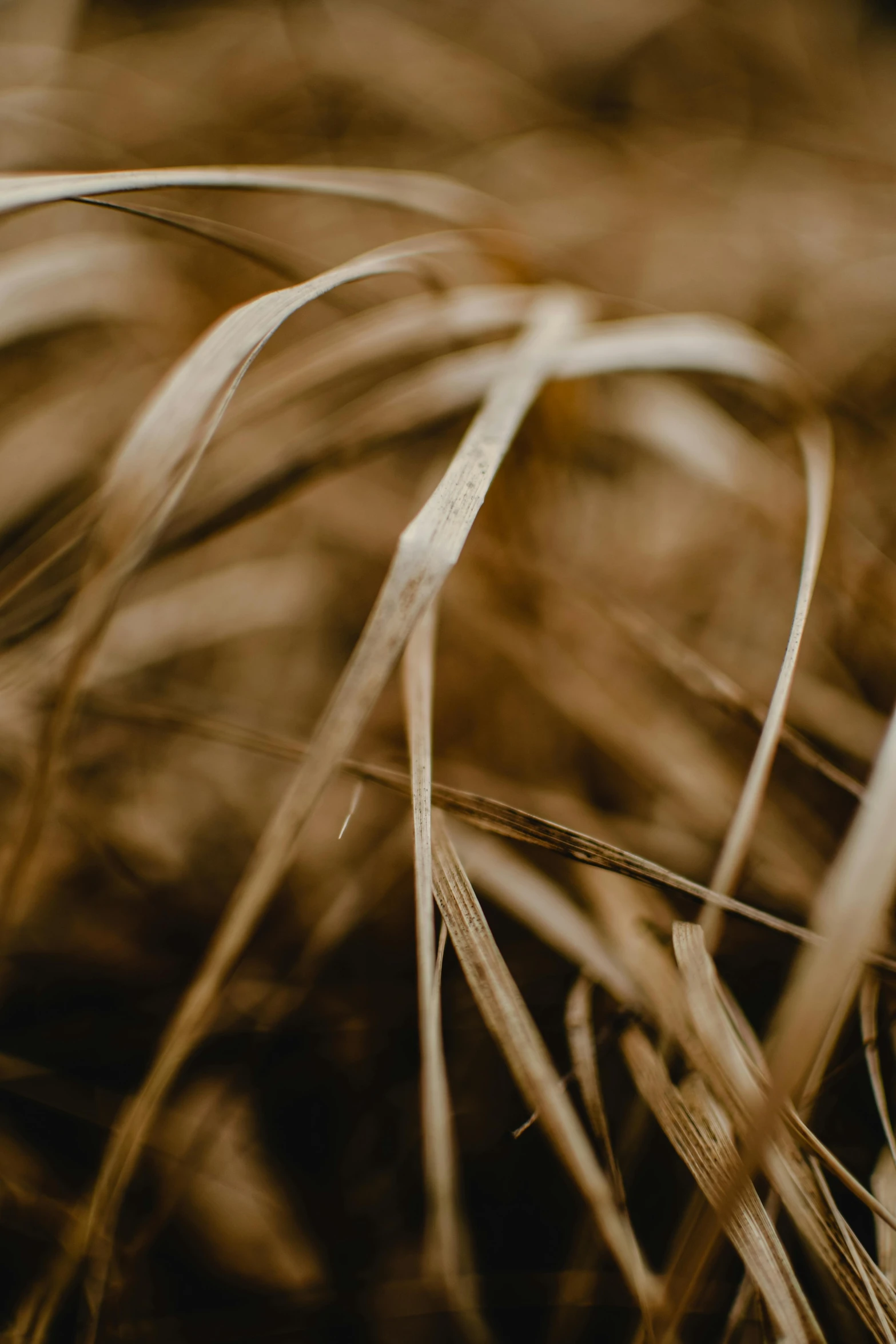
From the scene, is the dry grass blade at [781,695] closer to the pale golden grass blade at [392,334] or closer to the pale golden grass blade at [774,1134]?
the pale golden grass blade at [774,1134]

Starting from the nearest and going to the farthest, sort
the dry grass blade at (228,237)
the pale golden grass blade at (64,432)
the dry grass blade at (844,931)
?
1. the dry grass blade at (844,931)
2. the dry grass blade at (228,237)
3. the pale golden grass blade at (64,432)

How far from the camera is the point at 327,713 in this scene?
0.21 metres

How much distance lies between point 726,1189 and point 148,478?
29 centimetres

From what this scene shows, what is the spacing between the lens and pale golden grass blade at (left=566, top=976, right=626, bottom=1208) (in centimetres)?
23

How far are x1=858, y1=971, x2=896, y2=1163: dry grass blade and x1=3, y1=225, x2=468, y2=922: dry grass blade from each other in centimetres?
32

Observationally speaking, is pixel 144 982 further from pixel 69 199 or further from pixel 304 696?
pixel 69 199

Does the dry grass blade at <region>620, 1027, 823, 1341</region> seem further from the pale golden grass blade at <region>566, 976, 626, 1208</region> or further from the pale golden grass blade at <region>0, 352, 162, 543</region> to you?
the pale golden grass blade at <region>0, 352, 162, 543</region>

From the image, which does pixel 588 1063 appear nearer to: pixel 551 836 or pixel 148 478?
pixel 551 836

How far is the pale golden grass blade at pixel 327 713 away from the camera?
185 millimetres

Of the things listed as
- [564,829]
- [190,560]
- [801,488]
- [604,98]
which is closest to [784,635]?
[801,488]

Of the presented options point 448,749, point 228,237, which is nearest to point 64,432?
point 228,237

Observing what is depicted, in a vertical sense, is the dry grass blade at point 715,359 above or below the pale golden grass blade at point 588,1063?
above

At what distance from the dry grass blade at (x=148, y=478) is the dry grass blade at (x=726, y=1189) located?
0.25 m

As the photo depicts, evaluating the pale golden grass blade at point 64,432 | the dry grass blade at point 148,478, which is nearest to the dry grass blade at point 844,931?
the dry grass blade at point 148,478
